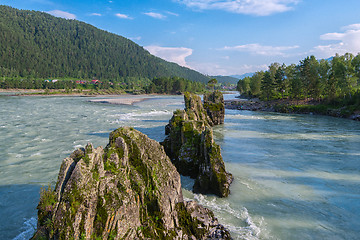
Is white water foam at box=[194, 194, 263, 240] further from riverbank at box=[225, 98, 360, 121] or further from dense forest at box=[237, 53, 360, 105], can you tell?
dense forest at box=[237, 53, 360, 105]

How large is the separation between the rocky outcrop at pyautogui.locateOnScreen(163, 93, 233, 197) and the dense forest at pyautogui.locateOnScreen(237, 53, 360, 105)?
68.5 metres

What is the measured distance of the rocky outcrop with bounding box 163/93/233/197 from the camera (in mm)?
16594

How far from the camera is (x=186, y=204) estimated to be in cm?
1185

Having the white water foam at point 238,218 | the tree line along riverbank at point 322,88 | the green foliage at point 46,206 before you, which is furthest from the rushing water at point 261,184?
the tree line along riverbank at point 322,88

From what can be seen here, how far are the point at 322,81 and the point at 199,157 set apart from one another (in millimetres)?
81027

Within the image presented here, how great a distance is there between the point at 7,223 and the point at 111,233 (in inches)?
329

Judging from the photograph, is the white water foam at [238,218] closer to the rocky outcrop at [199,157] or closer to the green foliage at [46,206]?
the rocky outcrop at [199,157]

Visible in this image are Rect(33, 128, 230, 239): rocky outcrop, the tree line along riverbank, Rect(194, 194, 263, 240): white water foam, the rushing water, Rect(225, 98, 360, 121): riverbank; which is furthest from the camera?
the tree line along riverbank

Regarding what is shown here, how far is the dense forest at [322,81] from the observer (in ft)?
230

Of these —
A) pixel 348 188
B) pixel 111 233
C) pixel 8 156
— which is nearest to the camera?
pixel 111 233

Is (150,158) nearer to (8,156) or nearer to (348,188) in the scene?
(348,188)

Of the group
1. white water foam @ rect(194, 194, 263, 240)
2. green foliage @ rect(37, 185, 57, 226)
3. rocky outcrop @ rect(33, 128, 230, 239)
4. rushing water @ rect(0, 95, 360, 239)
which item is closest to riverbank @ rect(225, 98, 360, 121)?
rushing water @ rect(0, 95, 360, 239)

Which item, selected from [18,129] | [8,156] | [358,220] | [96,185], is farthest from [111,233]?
[18,129]

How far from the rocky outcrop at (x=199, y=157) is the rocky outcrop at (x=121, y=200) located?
15.4ft
